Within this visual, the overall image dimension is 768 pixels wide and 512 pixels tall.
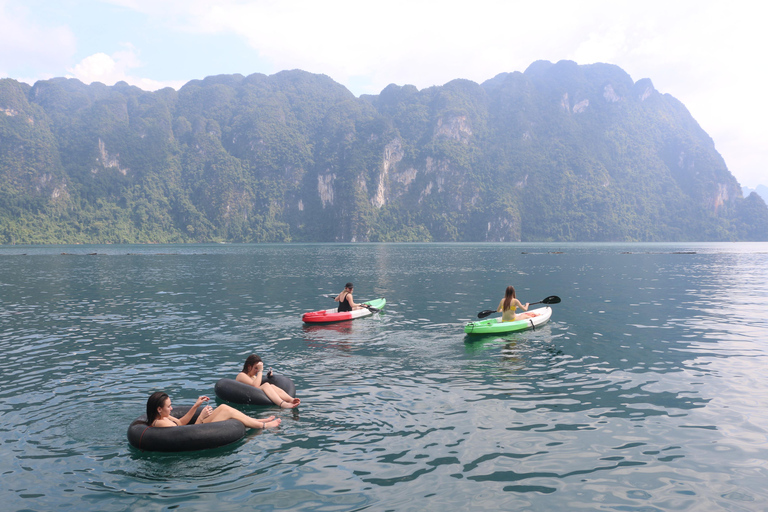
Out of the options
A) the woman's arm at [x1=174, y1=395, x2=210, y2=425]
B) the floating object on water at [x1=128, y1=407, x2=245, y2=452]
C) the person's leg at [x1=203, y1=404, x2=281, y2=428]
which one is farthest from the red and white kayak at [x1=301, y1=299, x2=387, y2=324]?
the floating object on water at [x1=128, y1=407, x2=245, y2=452]

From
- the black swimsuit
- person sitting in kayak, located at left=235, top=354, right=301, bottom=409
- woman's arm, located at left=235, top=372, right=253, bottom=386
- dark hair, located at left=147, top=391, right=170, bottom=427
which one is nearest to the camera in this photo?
dark hair, located at left=147, top=391, right=170, bottom=427

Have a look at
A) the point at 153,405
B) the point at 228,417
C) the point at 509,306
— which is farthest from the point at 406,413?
the point at 509,306

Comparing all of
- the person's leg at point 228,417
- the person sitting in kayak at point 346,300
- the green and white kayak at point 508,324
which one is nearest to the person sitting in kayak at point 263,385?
the person's leg at point 228,417

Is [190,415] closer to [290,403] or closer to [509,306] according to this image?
[290,403]

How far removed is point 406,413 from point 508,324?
1109cm

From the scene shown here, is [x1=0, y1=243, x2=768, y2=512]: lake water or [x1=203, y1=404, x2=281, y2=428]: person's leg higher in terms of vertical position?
[x1=203, y1=404, x2=281, y2=428]: person's leg

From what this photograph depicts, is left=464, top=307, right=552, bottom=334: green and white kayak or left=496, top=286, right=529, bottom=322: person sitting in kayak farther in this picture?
left=496, top=286, right=529, bottom=322: person sitting in kayak

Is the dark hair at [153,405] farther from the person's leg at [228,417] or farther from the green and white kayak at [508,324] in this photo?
the green and white kayak at [508,324]

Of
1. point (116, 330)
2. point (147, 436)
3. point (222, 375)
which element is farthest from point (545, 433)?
point (116, 330)

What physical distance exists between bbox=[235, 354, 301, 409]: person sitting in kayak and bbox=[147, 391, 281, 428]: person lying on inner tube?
0.90 meters

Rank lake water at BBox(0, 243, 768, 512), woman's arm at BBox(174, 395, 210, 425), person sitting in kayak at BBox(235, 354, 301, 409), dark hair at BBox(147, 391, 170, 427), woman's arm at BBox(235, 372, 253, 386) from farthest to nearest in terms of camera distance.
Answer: woman's arm at BBox(235, 372, 253, 386)
person sitting in kayak at BBox(235, 354, 301, 409)
woman's arm at BBox(174, 395, 210, 425)
dark hair at BBox(147, 391, 170, 427)
lake water at BBox(0, 243, 768, 512)

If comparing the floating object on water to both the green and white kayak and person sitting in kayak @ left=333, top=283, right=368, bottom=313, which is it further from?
person sitting in kayak @ left=333, top=283, right=368, bottom=313

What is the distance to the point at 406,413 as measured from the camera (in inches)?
450

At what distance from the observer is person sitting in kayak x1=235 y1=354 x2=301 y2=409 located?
39.2 feet
